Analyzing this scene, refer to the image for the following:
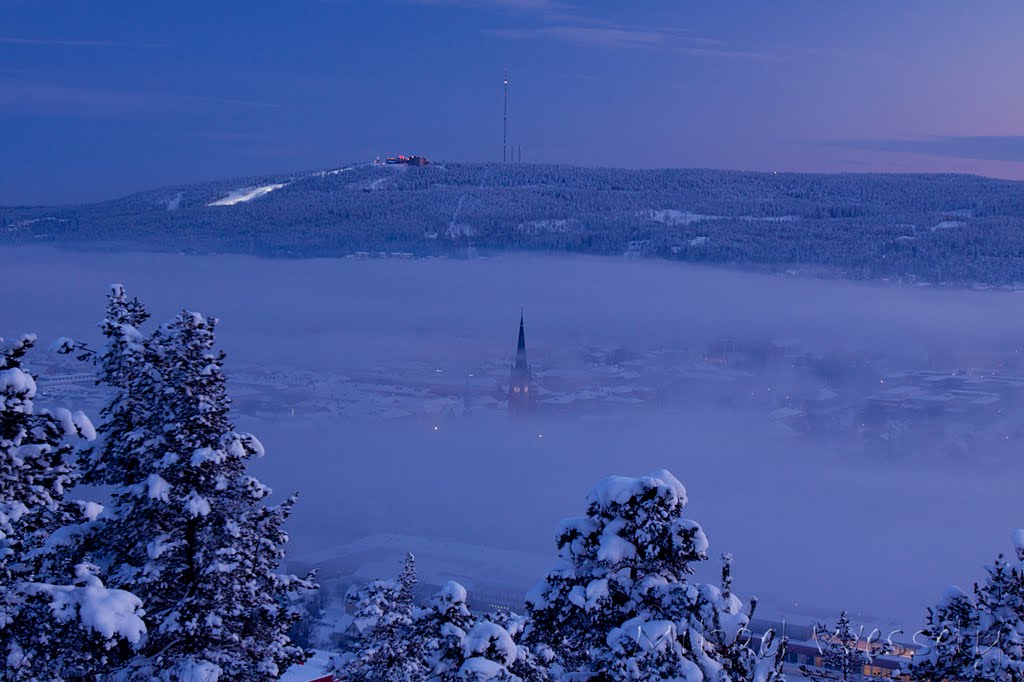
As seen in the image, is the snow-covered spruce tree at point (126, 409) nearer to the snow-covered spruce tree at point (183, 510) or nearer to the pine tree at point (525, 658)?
the snow-covered spruce tree at point (183, 510)

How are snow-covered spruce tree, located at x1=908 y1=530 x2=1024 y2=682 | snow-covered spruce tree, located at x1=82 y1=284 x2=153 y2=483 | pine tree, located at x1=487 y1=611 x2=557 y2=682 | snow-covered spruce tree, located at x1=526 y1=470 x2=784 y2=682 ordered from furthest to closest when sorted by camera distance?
pine tree, located at x1=487 y1=611 x2=557 y2=682 < snow-covered spruce tree, located at x1=82 y1=284 x2=153 y2=483 < snow-covered spruce tree, located at x1=908 y1=530 x2=1024 y2=682 < snow-covered spruce tree, located at x1=526 y1=470 x2=784 y2=682

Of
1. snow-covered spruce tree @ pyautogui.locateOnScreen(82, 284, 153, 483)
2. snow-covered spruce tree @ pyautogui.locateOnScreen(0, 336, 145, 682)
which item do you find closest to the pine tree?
snow-covered spruce tree @ pyautogui.locateOnScreen(82, 284, 153, 483)

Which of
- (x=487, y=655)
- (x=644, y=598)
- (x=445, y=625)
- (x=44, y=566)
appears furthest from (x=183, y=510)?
(x=644, y=598)

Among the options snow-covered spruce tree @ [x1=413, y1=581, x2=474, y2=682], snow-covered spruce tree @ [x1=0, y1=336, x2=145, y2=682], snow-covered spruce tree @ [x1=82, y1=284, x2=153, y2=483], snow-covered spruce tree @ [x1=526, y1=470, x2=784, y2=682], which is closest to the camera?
snow-covered spruce tree @ [x1=0, y1=336, x2=145, y2=682]

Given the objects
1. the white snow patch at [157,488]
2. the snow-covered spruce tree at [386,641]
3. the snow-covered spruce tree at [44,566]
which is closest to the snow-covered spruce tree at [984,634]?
the snow-covered spruce tree at [44,566]

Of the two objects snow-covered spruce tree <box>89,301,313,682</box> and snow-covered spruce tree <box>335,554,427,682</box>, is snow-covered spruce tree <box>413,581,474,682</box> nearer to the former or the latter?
snow-covered spruce tree <box>89,301,313,682</box>

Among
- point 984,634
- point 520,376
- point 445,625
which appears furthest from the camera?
point 520,376

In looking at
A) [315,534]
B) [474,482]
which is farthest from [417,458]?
[315,534]

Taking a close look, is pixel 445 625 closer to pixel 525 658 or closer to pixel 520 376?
pixel 525 658
